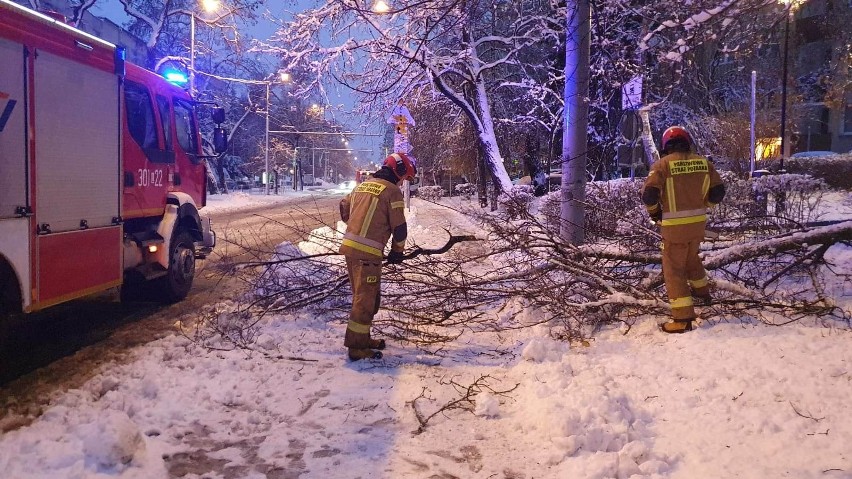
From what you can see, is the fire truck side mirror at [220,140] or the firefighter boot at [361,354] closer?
the firefighter boot at [361,354]

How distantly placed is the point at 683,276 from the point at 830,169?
64.9ft

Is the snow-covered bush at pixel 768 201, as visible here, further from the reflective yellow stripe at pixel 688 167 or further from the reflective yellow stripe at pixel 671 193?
the reflective yellow stripe at pixel 671 193

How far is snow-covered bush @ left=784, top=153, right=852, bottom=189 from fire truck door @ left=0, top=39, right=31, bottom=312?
2174 centimetres

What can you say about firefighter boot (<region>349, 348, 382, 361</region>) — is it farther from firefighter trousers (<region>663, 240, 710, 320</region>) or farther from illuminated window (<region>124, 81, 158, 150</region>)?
illuminated window (<region>124, 81, 158, 150</region>)

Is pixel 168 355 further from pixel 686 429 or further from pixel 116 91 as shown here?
pixel 686 429

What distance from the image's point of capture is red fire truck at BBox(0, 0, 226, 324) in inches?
182

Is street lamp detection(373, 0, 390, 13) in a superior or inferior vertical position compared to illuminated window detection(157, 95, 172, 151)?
superior

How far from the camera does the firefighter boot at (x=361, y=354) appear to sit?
511 centimetres

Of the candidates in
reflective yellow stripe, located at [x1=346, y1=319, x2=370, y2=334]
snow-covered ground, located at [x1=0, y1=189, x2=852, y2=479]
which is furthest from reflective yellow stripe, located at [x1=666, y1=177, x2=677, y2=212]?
reflective yellow stripe, located at [x1=346, y1=319, x2=370, y2=334]

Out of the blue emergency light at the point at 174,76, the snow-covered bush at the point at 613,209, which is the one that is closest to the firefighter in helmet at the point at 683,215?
the snow-covered bush at the point at 613,209

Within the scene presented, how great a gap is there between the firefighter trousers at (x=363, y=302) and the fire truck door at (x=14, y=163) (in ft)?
8.35

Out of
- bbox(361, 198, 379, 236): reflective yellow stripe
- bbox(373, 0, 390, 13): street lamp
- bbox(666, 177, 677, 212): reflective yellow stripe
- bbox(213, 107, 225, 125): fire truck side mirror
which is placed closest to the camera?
bbox(666, 177, 677, 212): reflective yellow stripe

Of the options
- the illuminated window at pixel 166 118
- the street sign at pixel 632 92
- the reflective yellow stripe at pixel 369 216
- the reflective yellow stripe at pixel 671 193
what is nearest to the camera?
the reflective yellow stripe at pixel 671 193

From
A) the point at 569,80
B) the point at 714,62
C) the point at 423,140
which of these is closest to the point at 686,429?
the point at 569,80
